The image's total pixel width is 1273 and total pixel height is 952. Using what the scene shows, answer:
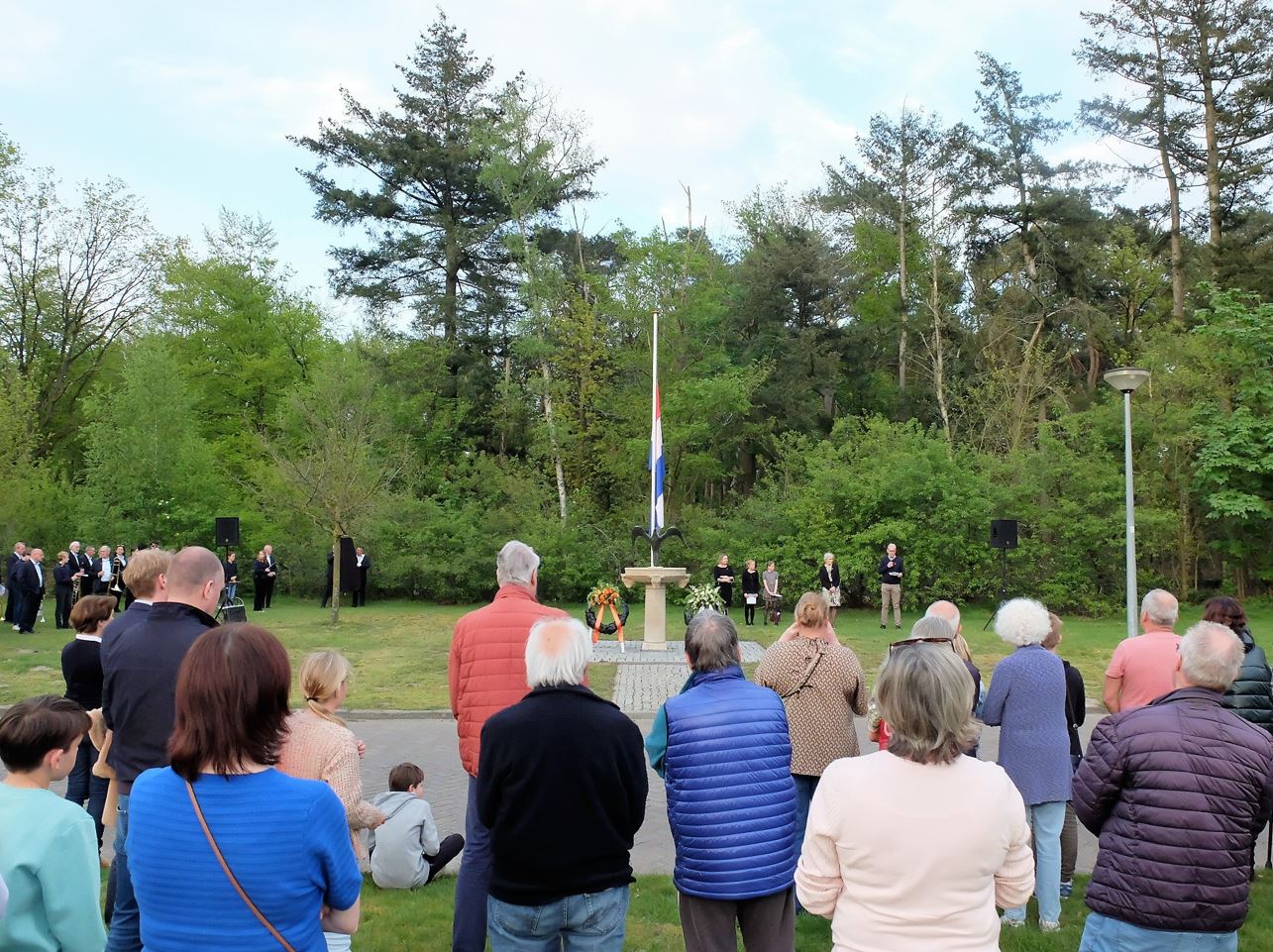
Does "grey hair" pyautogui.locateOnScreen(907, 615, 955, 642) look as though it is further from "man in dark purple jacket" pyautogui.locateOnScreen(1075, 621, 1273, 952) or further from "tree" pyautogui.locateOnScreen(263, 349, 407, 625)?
"tree" pyautogui.locateOnScreen(263, 349, 407, 625)

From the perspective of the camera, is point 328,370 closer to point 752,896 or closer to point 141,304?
point 141,304

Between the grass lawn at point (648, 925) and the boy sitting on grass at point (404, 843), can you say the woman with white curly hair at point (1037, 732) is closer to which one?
the grass lawn at point (648, 925)

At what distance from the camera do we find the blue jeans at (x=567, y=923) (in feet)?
10.8

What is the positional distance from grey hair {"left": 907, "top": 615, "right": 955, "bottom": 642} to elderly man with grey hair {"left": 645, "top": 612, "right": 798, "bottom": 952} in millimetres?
1511

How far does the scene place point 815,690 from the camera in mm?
5203

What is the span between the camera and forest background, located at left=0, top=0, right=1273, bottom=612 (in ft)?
86.3

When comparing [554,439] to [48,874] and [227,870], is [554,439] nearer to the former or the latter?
[48,874]

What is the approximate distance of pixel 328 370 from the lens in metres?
31.3

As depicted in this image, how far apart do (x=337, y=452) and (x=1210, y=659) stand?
20.5m

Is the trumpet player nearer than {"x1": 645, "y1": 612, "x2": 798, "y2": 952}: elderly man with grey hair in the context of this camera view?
No

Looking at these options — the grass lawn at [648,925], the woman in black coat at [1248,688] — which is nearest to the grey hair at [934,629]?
the grass lawn at [648,925]

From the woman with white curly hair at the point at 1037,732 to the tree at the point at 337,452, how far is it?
58.5 ft

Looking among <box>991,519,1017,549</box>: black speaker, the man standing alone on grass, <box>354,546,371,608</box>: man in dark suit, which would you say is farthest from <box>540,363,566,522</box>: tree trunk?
<box>991,519,1017,549</box>: black speaker

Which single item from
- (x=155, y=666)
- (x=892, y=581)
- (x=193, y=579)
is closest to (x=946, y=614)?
(x=193, y=579)
